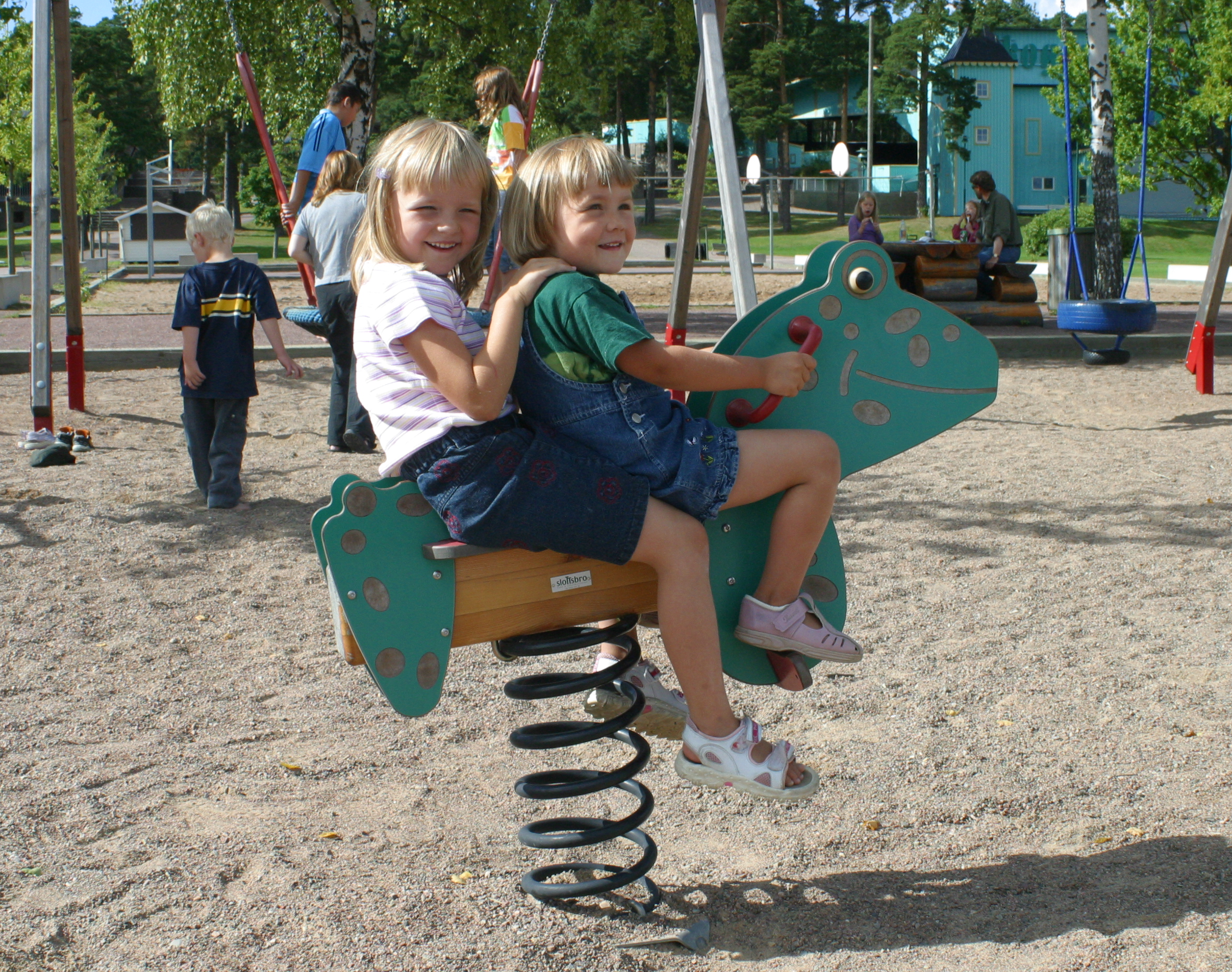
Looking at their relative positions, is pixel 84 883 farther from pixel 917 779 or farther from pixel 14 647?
pixel 917 779

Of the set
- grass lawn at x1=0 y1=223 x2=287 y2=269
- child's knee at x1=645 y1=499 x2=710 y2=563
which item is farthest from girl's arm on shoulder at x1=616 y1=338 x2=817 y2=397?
grass lawn at x1=0 y1=223 x2=287 y2=269

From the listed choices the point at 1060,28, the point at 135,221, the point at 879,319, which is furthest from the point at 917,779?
the point at 135,221

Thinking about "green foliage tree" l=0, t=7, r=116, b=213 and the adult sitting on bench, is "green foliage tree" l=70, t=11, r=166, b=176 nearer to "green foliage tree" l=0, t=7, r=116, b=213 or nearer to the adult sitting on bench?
"green foliage tree" l=0, t=7, r=116, b=213

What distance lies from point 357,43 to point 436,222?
11669mm

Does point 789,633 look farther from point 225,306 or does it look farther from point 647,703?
point 225,306

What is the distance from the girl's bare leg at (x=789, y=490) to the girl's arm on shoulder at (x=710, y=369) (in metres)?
0.10

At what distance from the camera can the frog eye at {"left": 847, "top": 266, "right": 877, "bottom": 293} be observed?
7.84 feet

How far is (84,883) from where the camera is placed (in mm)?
2512

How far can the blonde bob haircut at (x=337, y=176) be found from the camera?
609 cm

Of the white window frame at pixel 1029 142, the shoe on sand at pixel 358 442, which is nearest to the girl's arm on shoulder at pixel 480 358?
the shoe on sand at pixel 358 442

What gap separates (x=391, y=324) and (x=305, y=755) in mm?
1564

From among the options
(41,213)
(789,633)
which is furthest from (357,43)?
(789,633)

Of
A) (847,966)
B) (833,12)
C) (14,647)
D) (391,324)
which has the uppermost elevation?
(833,12)

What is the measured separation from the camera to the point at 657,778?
3.11m
